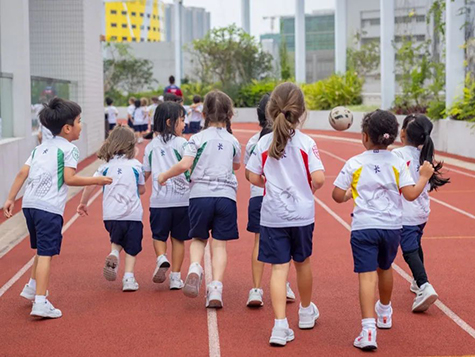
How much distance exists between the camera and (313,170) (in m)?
6.41

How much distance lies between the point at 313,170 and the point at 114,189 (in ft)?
8.14

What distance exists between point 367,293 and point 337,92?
3557 cm

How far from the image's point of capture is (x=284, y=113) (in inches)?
253

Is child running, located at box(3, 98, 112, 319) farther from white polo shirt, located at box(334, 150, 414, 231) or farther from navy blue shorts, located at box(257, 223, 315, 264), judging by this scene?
white polo shirt, located at box(334, 150, 414, 231)

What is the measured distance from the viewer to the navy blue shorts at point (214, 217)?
749cm

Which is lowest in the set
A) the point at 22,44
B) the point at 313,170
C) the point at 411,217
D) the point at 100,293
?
the point at 100,293

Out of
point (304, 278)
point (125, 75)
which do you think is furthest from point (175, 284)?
point (125, 75)

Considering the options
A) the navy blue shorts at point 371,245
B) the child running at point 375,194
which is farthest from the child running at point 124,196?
the navy blue shorts at point 371,245

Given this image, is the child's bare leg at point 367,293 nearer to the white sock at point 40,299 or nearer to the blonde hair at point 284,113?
the blonde hair at point 284,113

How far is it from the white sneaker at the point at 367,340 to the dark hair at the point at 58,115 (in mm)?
3066

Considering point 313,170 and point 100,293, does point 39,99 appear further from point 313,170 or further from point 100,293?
point 313,170

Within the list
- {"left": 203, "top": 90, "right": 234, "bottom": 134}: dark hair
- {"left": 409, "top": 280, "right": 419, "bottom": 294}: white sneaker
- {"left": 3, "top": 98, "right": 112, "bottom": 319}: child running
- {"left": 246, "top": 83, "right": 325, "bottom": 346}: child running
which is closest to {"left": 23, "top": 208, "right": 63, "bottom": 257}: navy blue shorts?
{"left": 3, "top": 98, "right": 112, "bottom": 319}: child running

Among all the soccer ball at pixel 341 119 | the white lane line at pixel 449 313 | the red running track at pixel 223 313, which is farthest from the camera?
the soccer ball at pixel 341 119

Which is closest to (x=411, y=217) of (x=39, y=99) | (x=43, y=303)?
(x=43, y=303)
